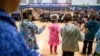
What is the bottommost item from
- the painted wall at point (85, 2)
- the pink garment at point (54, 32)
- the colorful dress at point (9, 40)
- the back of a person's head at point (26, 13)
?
the painted wall at point (85, 2)

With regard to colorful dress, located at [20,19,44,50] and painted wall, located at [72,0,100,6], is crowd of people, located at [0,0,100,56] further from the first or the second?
painted wall, located at [72,0,100,6]

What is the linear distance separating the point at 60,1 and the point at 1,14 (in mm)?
20139

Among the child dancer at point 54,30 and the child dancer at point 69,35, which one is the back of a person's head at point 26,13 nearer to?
the child dancer at point 69,35

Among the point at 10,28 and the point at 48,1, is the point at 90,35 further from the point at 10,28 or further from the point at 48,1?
the point at 48,1

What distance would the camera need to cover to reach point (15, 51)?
0.55m

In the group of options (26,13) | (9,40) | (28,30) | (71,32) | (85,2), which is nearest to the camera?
(9,40)

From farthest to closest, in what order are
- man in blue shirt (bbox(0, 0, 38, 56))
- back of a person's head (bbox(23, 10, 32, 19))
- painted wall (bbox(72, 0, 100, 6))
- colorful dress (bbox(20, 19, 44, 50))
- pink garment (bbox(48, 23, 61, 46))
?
painted wall (bbox(72, 0, 100, 6))
pink garment (bbox(48, 23, 61, 46))
colorful dress (bbox(20, 19, 44, 50))
back of a person's head (bbox(23, 10, 32, 19))
man in blue shirt (bbox(0, 0, 38, 56))

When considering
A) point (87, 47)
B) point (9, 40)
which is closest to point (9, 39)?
point (9, 40)

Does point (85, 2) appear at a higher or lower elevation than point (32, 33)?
lower

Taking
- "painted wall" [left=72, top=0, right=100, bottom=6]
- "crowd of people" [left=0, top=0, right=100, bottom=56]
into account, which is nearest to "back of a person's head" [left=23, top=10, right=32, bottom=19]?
"crowd of people" [left=0, top=0, right=100, bottom=56]

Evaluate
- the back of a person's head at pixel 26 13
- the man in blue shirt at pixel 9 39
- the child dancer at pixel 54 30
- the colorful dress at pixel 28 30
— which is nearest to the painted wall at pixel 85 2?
the child dancer at pixel 54 30

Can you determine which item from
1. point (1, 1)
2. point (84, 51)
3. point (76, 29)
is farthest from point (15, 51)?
point (84, 51)

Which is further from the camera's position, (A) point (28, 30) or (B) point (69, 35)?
(B) point (69, 35)

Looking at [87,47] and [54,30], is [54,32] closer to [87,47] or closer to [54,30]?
[54,30]
